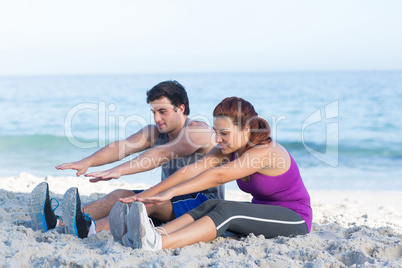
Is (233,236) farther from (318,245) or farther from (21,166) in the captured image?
(21,166)

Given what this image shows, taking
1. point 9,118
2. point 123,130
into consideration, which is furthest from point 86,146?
point 9,118

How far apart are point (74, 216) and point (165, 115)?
1279mm

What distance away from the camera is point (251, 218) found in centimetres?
299

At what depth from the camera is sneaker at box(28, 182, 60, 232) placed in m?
3.21

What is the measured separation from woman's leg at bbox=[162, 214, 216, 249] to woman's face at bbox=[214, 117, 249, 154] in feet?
1.80

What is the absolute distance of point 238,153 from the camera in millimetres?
3203

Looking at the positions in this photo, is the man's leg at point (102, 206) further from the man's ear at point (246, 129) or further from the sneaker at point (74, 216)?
the man's ear at point (246, 129)

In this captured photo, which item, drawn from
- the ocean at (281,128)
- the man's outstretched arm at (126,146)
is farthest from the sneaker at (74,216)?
the ocean at (281,128)

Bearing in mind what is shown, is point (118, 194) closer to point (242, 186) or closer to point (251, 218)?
point (242, 186)

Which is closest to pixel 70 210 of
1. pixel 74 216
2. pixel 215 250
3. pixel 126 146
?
pixel 74 216

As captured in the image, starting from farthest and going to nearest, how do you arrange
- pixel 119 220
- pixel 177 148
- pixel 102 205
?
pixel 177 148 < pixel 102 205 < pixel 119 220

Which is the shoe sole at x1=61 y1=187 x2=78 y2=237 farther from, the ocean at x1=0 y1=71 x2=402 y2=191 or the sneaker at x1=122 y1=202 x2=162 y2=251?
the ocean at x1=0 y1=71 x2=402 y2=191

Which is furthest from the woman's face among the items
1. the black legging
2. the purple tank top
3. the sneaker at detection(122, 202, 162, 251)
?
the sneaker at detection(122, 202, 162, 251)

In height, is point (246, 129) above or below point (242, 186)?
above
